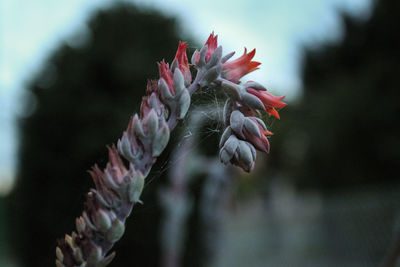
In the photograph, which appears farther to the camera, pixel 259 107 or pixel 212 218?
pixel 212 218

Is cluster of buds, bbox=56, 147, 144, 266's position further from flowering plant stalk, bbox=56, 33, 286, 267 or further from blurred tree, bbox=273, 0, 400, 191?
blurred tree, bbox=273, 0, 400, 191

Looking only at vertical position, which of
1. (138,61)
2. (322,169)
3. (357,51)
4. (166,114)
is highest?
(138,61)

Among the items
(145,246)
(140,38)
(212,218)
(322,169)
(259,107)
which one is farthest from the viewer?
(322,169)

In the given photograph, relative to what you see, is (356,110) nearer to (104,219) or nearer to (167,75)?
(167,75)

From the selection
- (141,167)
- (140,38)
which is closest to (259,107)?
(141,167)

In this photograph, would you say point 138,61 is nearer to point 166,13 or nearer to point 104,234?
point 166,13

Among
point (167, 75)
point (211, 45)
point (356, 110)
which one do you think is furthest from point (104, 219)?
point (356, 110)

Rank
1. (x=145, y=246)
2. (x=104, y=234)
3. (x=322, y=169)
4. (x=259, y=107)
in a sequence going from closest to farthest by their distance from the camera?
(x=104, y=234) < (x=259, y=107) < (x=145, y=246) < (x=322, y=169)

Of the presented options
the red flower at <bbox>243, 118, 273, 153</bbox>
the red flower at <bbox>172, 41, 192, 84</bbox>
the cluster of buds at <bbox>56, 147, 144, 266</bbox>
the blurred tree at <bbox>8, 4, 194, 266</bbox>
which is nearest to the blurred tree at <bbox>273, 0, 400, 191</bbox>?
the blurred tree at <bbox>8, 4, 194, 266</bbox>
